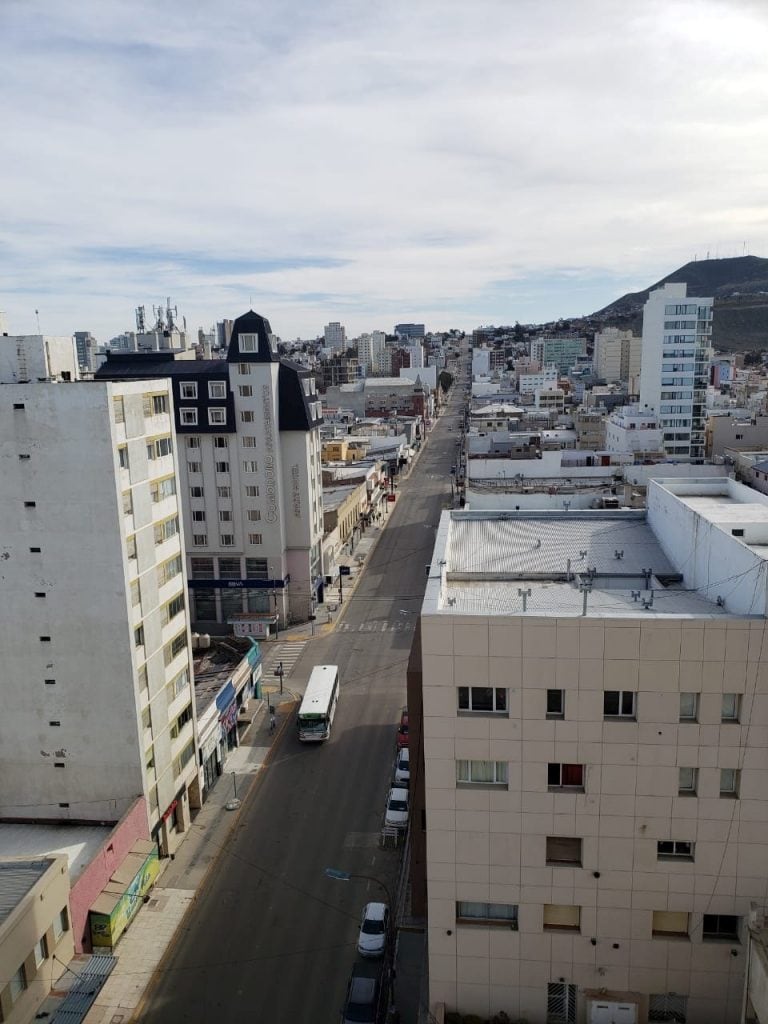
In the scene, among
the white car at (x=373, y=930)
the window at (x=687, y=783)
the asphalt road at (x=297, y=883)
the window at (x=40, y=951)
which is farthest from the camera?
the white car at (x=373, y=930)

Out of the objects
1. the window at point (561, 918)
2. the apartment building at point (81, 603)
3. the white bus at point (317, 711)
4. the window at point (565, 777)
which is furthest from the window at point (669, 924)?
the white bus at point (317, 711)

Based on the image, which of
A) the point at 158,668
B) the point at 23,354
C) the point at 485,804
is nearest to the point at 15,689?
the point at 158,668

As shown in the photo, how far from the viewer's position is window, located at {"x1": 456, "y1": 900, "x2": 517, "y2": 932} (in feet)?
73.2

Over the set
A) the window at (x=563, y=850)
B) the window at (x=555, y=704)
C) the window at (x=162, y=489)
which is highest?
the window at (x=162, y=489)

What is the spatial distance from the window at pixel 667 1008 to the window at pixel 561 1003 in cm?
217

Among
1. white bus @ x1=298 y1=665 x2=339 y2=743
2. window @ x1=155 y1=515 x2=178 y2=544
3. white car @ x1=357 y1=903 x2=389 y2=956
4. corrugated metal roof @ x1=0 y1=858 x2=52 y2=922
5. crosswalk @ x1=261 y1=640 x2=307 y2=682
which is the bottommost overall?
crosswalk @ x1=261 y1=640 x2=307 y2=682

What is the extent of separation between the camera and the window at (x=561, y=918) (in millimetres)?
21984

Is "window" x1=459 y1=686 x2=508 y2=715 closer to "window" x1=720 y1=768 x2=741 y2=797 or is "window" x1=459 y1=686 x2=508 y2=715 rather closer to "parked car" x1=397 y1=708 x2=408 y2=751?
"window" x1=720 y1=768 x2=741 y2=797

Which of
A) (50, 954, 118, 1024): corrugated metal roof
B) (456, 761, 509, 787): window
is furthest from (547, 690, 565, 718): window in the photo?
(50, 954, 118, 1024): corrugated metal roof

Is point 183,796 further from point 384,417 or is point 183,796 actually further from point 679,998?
point 384,417

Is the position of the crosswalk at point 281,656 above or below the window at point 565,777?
below

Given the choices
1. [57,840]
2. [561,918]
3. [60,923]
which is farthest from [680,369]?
[60,923]

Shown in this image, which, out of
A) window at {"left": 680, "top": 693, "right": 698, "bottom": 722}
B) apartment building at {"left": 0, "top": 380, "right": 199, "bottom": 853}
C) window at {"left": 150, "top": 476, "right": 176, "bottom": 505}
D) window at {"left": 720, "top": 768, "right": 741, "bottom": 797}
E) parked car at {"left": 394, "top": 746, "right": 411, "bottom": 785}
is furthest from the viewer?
parked car at {"left": 394, "top": 746, "right": 411, "bottom": 785}

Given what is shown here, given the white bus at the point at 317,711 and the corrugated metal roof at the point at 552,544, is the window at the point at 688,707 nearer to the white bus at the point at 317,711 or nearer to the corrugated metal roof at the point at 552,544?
the corrugated metal roof at the point at 552,544
